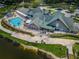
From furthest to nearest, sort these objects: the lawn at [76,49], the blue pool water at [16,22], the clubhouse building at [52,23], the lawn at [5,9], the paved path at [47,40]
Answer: the lawn at [5,9]
the blue pool water at [16,22]
the clubhouse building at [52,23]
the paved path at [47,40]
the lawn at [76,49]

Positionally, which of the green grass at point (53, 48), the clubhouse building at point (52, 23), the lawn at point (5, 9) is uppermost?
the clubhouse building at point (52, 23)

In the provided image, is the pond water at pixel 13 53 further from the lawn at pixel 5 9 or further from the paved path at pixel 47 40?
the lawn at pixel 5 9

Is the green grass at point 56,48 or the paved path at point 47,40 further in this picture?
the paved path at point 47,40

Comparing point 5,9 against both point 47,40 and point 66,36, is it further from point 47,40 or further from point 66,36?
point 66,36

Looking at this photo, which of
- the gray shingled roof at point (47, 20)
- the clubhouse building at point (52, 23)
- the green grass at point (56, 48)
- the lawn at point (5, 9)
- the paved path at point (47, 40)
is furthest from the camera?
the lawn at point (5, 9)

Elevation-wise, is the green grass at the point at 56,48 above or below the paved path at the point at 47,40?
above

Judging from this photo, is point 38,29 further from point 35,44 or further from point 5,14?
point 5,14

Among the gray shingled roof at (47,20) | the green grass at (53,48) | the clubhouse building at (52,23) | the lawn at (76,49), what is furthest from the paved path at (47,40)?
the gray shingled roof at (47,20)

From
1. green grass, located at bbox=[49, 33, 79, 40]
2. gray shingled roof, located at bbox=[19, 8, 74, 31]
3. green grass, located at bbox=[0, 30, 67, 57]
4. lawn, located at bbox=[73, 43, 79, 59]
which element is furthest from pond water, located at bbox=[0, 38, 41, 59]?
gray shingled roof, located at bbox=[19, 8, 74, 31]

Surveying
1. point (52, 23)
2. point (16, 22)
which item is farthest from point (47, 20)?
point (16, 22)

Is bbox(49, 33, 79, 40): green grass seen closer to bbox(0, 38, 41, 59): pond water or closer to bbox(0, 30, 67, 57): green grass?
bbox(0, 30, 67, 57): green grass
